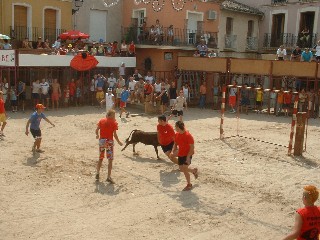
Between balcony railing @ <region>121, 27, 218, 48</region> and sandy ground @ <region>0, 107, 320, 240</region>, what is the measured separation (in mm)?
12766

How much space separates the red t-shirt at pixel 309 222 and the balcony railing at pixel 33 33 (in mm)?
22111

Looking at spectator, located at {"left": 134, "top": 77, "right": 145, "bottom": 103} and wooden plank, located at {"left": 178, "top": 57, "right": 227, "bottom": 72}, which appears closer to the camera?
spectator, located at {"left": 134, "top": 77, "right": 145, "bottom": 103}

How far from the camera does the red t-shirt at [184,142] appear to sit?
32.6 ft

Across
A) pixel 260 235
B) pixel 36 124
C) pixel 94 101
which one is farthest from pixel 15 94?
pixel 260 235

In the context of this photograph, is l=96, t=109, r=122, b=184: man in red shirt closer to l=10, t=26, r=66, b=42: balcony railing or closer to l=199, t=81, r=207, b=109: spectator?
l=199, t=81, r=207, b=109: spectator

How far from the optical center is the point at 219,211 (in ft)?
29.4

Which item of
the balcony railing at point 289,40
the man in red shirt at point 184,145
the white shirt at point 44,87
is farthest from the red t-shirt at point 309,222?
the balcony railing at point 289,40

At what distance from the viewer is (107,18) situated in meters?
29.5

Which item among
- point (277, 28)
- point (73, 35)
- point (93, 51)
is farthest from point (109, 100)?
point (277, 28)

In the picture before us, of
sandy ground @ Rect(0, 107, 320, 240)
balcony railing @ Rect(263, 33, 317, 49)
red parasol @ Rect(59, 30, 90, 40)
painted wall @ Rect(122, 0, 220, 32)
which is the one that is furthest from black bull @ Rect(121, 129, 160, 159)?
balcony railing @ Rect(263, 33, 317, 49)

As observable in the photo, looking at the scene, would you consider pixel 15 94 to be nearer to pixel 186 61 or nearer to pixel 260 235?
pixel 186 61

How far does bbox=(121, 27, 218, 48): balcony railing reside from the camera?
2761 centimetres

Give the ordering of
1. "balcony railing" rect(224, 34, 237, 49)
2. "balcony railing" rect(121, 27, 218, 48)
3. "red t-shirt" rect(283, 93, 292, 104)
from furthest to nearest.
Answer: "balcony railing" rect(224, 34, 237, 49) → "balcony railing" rect(121, 27, 218, 48) → "red t-shirt" rect(283, 93, 292, 104)

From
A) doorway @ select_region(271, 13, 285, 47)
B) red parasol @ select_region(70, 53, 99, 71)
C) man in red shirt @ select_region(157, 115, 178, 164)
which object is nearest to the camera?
man in red shirt @ select_region(157, 115, 178, 164)
